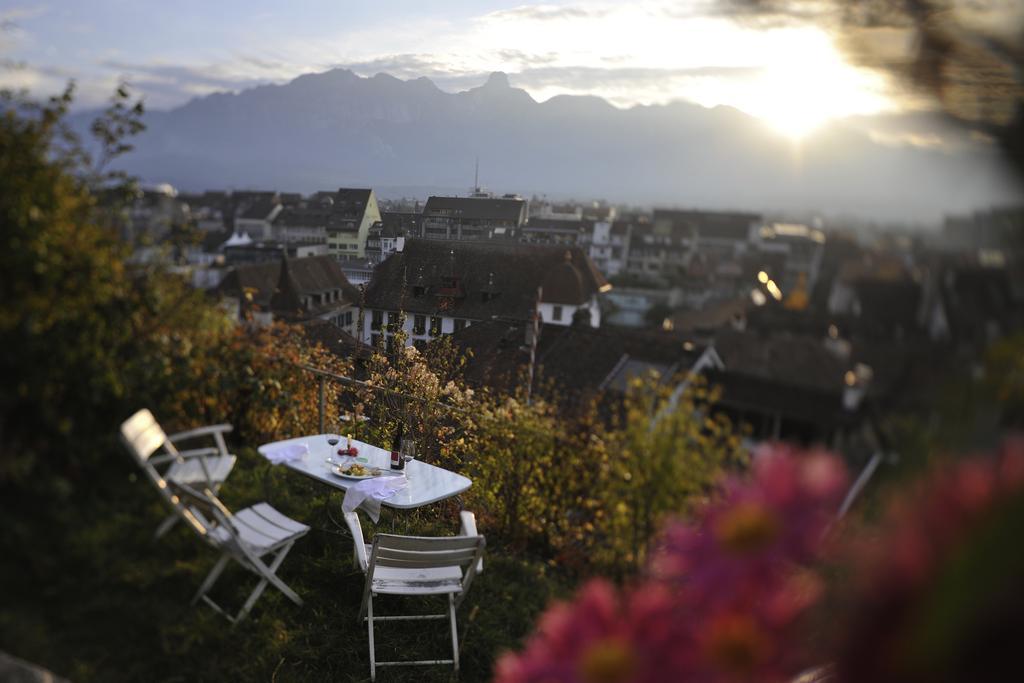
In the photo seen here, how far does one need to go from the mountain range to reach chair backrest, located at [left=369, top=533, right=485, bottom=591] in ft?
5.49

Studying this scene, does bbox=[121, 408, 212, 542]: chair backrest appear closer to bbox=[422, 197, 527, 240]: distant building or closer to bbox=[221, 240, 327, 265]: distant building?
bbox=[221, 240, 327, 265]: distant building

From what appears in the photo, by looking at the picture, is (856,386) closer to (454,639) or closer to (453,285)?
(454,639)

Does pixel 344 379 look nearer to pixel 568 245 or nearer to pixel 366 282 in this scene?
pixel 366 282

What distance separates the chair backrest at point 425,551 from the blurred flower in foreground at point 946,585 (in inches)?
110

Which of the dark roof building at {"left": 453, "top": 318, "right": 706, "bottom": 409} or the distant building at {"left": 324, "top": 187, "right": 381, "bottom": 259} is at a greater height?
the distant building at {"left": 324, "top": 187, "right": 381, "bottom": 259}

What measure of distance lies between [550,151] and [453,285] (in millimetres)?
1030

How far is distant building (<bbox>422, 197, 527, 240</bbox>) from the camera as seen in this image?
4.41 meters

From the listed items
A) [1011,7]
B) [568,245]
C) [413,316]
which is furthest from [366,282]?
[1011,7]

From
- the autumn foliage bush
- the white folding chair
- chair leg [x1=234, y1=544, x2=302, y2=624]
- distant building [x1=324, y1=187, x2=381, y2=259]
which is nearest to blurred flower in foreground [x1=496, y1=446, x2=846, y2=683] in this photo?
the autumn foliage bush

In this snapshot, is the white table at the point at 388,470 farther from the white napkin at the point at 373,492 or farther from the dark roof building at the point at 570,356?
the dark roof building at the point at 570,356

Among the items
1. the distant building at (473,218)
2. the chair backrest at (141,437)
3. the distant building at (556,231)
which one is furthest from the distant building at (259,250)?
the chair backrest at (141,437)

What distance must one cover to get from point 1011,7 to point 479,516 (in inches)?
152

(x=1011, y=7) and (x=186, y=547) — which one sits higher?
(x=1011, y=7)

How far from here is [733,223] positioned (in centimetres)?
283
